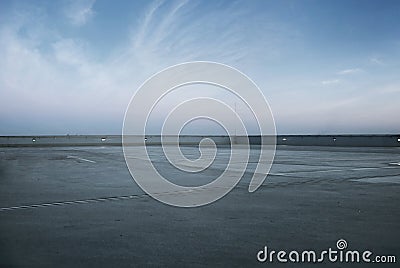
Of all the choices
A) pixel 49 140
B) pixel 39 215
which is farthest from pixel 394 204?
pixel 49 140

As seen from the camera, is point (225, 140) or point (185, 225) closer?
point (185, 225)

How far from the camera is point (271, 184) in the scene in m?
10.3

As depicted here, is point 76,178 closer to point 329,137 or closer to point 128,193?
point 128,193

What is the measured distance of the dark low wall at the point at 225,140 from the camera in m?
45.9

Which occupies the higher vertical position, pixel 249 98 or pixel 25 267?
pixel 249 98

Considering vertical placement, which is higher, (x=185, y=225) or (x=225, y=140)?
(x=225, y=140)

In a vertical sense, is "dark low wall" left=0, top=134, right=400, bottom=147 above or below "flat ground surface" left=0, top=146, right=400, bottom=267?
above

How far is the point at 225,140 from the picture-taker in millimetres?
61500

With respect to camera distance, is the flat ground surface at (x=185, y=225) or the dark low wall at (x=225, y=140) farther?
the dark low wall at (x=225, y=140)

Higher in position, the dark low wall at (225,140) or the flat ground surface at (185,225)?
the dark low wall at (225,140)

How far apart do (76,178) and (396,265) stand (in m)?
9.90

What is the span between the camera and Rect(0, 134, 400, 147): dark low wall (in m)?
45.9

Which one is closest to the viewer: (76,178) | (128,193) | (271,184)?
(128,193)

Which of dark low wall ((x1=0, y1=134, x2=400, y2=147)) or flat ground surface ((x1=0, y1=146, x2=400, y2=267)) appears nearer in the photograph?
flat ground surface ((x1=0, y1=146, x2=400, y2=267))
